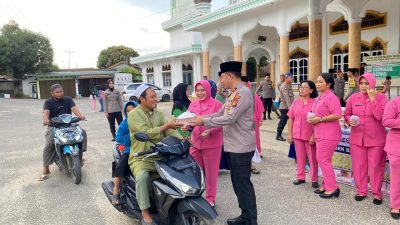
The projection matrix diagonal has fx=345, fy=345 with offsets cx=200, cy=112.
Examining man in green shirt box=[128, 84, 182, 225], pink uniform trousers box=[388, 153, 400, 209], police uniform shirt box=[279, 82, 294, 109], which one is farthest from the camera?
police uniform shirt box=[279, 82, 294, 109]

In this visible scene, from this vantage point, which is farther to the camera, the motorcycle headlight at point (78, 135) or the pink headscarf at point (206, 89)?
the motorcycle headlight at point (78, 135)

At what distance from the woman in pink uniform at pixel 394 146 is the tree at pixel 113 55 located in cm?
5956

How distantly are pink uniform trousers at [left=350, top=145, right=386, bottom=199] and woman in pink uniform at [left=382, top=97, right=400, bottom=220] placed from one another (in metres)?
0.34

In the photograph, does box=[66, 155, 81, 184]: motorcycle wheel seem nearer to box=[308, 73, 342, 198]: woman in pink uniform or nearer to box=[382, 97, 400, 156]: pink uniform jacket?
box=[308, 73, 342, 198]: woman in pink uniform

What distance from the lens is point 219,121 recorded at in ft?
11.4

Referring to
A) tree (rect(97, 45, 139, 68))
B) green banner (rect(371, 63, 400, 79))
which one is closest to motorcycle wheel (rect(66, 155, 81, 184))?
green banner (rect(371, 63, 400, 79))

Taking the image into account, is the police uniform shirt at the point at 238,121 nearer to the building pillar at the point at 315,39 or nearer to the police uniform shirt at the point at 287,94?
the police uniform shirt at the point at 287,94

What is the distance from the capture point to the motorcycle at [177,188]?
9.86 ft

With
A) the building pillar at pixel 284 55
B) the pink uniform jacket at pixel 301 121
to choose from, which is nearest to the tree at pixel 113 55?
the building pillar at pixel 284 55

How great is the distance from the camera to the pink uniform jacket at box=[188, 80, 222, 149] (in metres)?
4.17

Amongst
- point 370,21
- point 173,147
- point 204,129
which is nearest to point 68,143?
point 204,129

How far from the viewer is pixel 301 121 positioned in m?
4.92

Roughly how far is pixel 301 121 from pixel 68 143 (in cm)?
361

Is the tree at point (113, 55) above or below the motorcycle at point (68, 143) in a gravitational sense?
above
